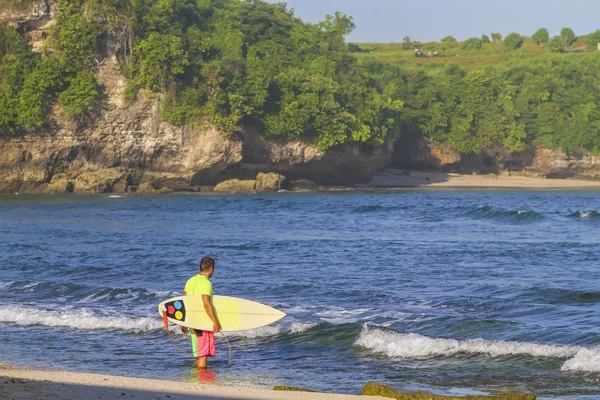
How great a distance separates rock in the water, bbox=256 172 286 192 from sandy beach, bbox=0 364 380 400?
43.9m

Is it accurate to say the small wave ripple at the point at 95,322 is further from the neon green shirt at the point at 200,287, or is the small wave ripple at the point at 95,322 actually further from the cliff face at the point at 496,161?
the cliff face at the point at 496,161

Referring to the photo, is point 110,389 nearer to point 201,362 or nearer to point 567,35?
point 201,362

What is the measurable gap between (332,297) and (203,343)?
570 cm

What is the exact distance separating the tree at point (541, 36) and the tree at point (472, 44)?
857 cm

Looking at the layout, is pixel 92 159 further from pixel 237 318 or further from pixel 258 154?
pixel 237 318

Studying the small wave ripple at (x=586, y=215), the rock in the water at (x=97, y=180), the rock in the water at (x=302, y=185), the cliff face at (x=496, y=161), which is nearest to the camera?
the small wave ripple at (x=586, y=215)

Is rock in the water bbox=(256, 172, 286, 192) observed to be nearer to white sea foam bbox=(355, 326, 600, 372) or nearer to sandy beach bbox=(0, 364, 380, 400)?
white sea foam bbox=(355, 326, 600, 372)

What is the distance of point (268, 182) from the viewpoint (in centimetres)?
5294

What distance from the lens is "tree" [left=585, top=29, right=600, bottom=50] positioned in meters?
106

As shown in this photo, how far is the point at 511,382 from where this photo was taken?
9.70 meters

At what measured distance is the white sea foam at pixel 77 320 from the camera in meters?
13.0

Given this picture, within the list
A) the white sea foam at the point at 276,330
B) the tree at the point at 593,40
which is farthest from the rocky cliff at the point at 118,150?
the tree at the point at 593,40

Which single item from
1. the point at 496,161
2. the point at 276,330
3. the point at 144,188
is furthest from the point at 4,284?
the point at 496,161

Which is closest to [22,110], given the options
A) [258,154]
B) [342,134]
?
[258,154]
